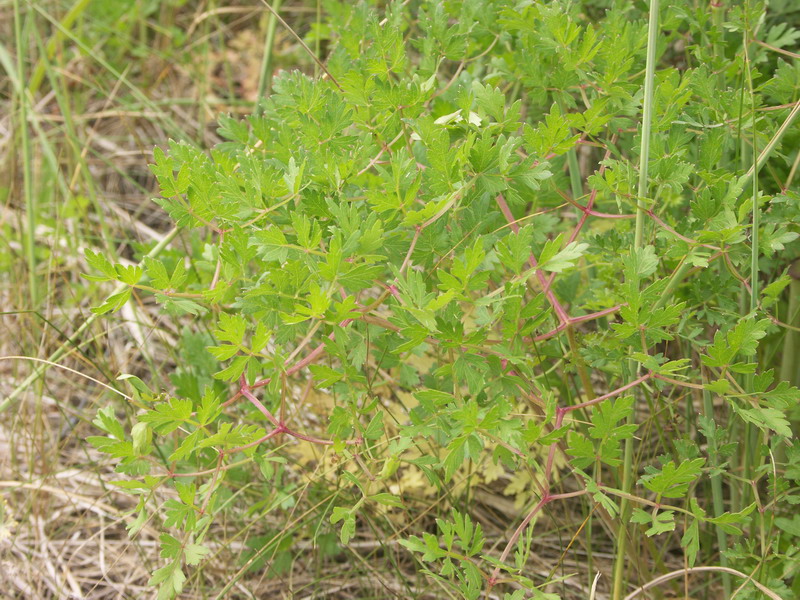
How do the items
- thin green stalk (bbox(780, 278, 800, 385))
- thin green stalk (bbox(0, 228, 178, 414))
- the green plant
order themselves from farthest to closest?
thin green stalk (bbox(0, 228, 178, 414)), thin green stalk (bbox(780, 278, 800, 385)), the green plant

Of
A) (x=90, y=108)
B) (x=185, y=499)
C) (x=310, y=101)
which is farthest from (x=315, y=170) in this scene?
(x=90, y=108)

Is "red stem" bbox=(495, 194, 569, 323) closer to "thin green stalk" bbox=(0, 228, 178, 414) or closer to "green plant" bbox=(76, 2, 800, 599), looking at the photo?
"green plant" bbox=(76, 2, 800, 599)

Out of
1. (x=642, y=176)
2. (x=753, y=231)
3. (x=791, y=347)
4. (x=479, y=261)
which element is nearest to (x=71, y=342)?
(x=479, y=261)

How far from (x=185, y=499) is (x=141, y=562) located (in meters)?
0.68

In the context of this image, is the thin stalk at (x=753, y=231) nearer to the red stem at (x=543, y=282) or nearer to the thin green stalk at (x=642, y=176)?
the thin green stalk at (x=642, y=176)

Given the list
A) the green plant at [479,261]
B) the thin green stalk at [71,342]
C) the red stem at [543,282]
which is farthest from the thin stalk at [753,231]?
the thin green stalk at [71,342]

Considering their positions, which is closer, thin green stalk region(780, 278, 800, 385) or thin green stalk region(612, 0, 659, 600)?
thin green stalk region(612, 0, 659, 600)

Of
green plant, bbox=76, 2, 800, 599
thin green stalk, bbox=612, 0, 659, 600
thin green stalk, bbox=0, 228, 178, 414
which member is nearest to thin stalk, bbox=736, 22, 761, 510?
green plant, bbox=76, 2, 800, 599

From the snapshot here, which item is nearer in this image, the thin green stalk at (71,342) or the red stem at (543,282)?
the red stem at (543,282)

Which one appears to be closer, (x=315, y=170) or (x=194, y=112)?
(x=315, y=170)

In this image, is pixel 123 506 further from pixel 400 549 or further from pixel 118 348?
pixel 400 549

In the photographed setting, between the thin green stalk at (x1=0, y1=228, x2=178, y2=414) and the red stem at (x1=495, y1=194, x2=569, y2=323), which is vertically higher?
the red stem at (x1=495, y1=194, x2=569, y2=323)

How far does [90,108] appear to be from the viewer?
8.87 feet

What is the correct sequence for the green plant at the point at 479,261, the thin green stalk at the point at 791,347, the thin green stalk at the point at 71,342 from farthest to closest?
1. the thin green stalk at the point at 71,342
2. the thin green stalk at the point at 791,347
3. the green plant at the point at 479,261
